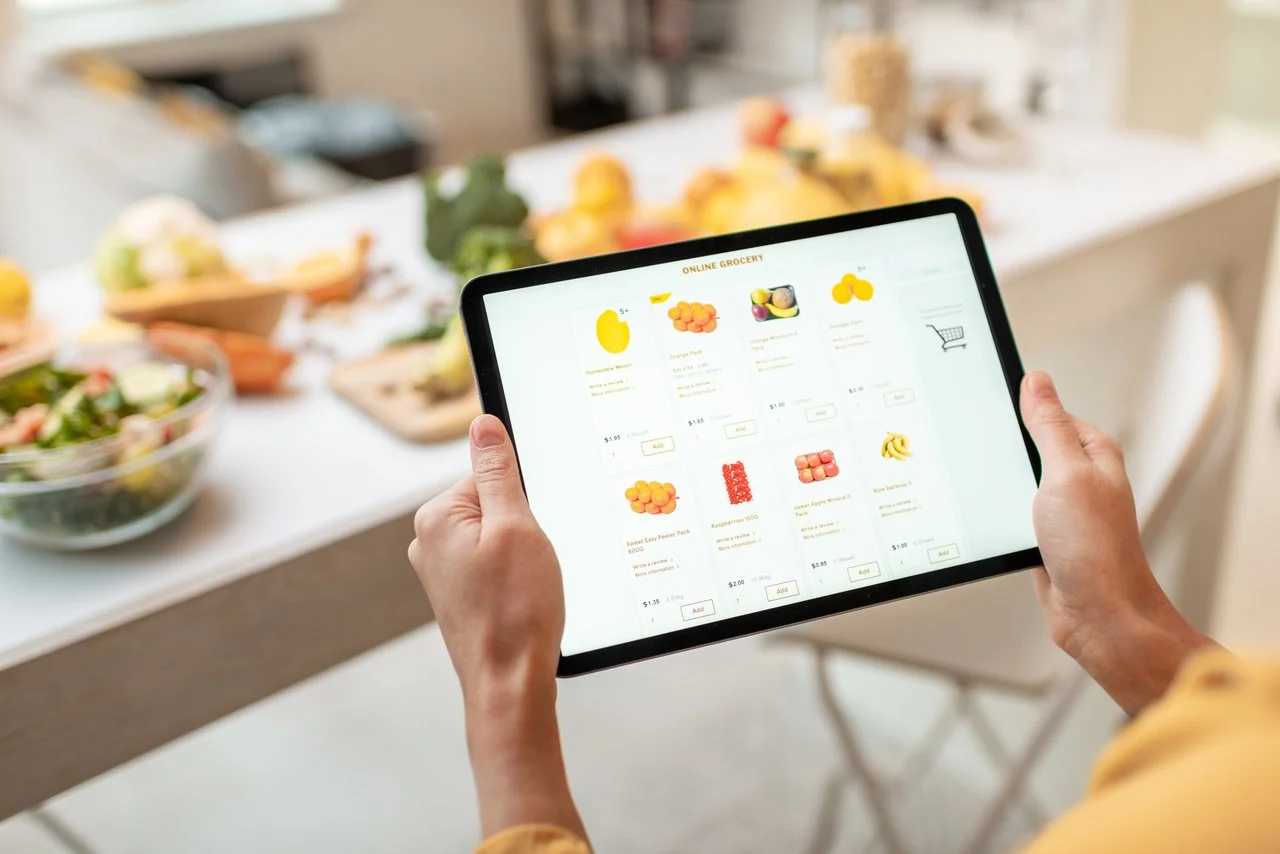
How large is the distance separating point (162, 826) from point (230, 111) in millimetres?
Result: 3353

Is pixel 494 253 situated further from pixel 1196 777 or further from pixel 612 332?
pixel 1196 777

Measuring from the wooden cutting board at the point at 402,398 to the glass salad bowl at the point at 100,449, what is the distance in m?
0.13

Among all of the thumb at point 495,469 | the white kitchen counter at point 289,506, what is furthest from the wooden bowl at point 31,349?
the thumb at point 495,469

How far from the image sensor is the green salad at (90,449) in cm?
70

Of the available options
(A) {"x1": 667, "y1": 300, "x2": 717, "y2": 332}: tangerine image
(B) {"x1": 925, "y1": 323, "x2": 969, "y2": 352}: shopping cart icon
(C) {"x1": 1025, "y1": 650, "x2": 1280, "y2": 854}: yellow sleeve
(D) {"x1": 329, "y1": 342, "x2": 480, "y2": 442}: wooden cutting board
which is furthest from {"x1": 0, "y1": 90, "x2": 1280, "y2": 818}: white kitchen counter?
(C) {"x1": 1025, "y1": 650, "x2": 1280, "y2": 854}: yellow sleeve

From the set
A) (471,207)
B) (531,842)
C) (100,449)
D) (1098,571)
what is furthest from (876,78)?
(531,842)

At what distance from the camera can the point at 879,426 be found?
68cm

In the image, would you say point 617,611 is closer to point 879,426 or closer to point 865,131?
point 879,426

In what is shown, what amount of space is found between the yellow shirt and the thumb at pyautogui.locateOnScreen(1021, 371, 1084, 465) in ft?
1.10

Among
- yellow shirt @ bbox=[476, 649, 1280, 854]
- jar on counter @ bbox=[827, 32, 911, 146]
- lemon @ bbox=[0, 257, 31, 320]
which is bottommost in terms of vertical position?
lemon @ bbox=[0, 257, 31, 320]

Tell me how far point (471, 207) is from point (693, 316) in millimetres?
538

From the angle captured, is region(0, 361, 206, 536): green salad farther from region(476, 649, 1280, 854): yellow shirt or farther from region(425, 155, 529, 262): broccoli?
region(476, 649, 1280, 854): yellow shirt

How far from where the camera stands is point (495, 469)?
59 cm

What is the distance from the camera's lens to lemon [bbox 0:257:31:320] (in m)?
1.01
